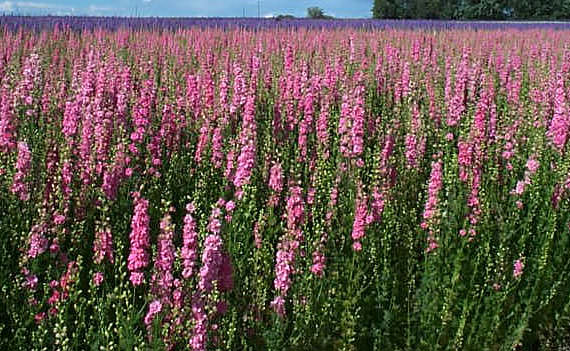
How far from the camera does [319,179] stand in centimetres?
407

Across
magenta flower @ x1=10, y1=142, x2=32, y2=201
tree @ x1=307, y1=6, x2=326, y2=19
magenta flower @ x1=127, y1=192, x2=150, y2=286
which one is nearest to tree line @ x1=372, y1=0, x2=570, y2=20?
tree @ x1=307, y1=6, x2=326, y2=19

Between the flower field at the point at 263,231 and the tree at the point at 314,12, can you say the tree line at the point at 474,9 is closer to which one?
the tree at the point at 314,12

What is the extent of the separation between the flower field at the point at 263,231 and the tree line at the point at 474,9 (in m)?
33.5

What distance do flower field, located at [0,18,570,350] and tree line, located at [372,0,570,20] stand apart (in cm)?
3345

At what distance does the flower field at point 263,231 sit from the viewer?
9.11 ft

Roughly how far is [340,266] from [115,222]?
4.41 feet

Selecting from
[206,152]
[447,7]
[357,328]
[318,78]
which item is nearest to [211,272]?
[357,328]

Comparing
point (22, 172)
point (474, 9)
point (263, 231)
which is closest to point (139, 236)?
point (263, 231)

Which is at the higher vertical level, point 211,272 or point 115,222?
point 211,272

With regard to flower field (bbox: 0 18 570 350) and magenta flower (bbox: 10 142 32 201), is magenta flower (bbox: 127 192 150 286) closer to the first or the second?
flower field (bbox: 0 18 570 350)

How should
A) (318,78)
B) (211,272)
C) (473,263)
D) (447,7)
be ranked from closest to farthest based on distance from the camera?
(211,272), (473,263), (318,78), (447,7)

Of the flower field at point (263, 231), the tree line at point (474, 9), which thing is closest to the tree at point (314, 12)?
the tree line at point (474, 9)

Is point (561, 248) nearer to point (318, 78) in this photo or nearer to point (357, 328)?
point (357, 328)

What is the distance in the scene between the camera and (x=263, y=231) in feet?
11.2
